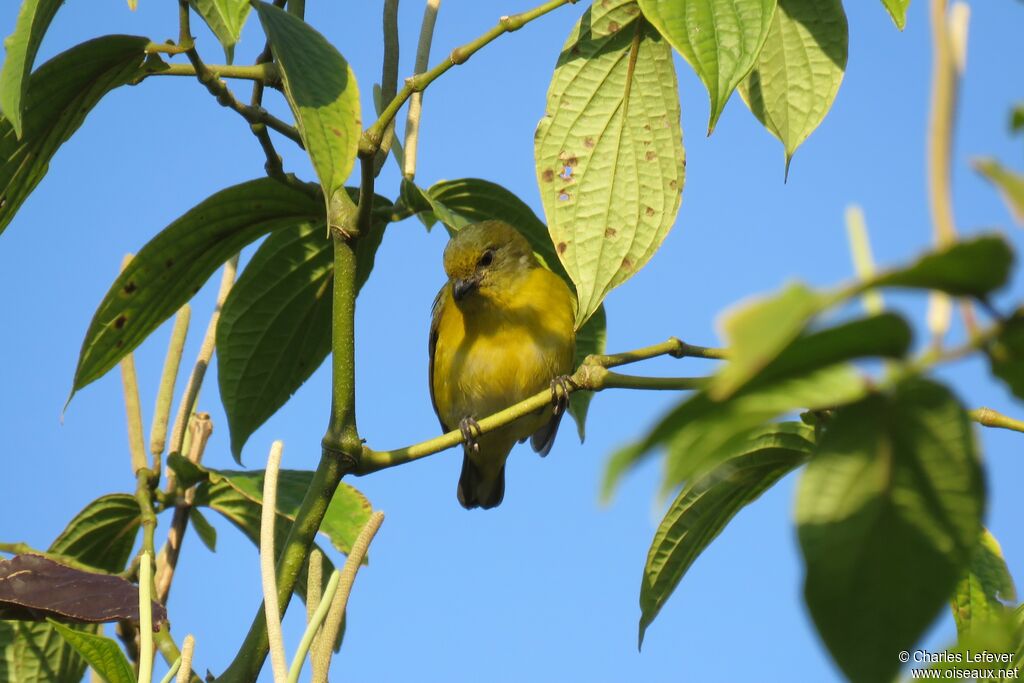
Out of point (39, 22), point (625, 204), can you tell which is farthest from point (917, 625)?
point (39, 22)

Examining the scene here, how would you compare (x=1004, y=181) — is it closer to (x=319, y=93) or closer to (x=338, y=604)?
(x=338, y=604)

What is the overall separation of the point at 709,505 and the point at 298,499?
1.10 m

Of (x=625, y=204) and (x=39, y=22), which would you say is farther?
(x=625, y=204)

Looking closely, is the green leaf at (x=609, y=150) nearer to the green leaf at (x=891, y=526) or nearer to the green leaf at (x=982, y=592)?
the green leaf at (x=982, y=592)

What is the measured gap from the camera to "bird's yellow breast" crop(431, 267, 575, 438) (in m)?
4.96

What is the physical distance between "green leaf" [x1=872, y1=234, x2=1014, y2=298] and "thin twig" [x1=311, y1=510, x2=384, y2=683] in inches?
40.1

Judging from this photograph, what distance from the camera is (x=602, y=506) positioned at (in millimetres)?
743

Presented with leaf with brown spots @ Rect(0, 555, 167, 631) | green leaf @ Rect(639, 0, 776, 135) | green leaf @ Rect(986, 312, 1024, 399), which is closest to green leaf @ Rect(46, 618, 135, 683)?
leaf with brown spots @ Rect(0, 555, 167, 631)

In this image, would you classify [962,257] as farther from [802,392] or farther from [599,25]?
[599,25]

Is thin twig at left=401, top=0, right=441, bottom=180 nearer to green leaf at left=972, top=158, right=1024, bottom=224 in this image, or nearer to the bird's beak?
green leaf at left=972, top=158, right=1024, bottom=224

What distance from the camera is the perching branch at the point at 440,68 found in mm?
2039

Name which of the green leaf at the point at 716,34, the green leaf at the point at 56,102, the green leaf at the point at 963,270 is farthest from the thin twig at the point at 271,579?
the green leaf at the point at 56,102

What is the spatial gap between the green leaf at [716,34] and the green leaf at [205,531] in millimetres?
1825

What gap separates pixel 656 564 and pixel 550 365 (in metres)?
2.84
